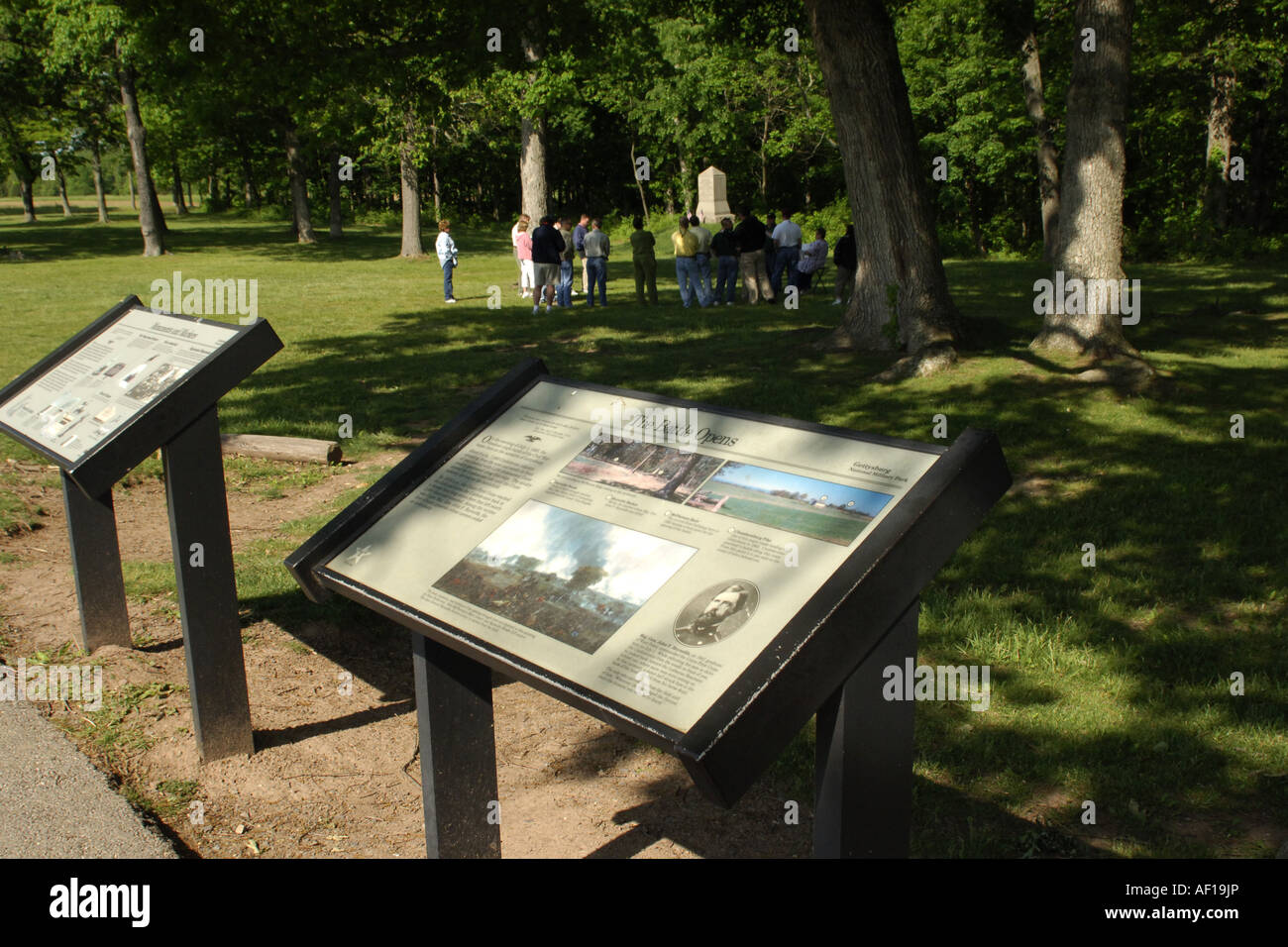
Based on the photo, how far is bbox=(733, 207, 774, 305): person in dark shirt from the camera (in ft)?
62.3

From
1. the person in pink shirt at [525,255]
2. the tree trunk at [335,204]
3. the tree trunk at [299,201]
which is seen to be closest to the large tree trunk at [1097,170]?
the person in pink shirt at [525,255]

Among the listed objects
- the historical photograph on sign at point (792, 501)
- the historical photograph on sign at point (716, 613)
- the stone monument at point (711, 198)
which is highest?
the stone monument at point (711, 198)

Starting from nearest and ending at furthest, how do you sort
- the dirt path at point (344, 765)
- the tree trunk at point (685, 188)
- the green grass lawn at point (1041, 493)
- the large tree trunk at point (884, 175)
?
the dirt path at point (344, 765) < the green grass lawn at point (1041, 493) < the large tree trunk at point (884, 175) < the tree trunk at point (685, 188)

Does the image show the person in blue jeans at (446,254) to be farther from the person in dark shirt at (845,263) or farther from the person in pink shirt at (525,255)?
the person in dark shirt at (845,263)

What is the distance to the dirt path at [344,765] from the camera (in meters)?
4.07

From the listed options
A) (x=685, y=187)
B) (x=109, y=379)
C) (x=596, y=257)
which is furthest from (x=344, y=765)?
(x=685, y=187)

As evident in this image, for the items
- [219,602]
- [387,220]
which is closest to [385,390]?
[219,602]

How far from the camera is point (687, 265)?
19406 mm

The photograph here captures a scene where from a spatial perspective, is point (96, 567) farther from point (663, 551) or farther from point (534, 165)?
point (534, 165)

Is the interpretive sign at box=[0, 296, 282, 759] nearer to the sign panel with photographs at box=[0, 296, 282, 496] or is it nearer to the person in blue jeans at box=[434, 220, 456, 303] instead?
the sign panel with photographs at box=[0, 296, 282, 496]

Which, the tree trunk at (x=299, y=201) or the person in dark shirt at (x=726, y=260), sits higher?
the tree trunk at (x=299, y=201)

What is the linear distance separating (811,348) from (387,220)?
43.6m

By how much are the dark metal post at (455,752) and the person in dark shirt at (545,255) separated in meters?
16.1

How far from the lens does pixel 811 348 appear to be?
45.0ft
